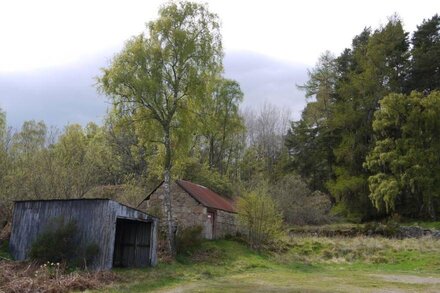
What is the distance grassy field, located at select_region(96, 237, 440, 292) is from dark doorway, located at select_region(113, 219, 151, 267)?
3.84 ft

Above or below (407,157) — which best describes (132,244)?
below

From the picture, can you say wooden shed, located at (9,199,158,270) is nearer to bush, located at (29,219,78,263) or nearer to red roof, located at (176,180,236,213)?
bush, located at (29,219,78,263)

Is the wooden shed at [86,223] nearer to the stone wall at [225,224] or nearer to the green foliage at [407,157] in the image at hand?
the stone wall at [225,224]

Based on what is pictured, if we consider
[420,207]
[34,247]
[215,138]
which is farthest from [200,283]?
[215,138]

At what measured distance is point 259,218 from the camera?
27.6m

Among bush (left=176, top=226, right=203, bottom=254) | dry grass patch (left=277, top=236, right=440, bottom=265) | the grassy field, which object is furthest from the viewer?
dry grass patch (left=277, top=236, right=440, bottom=265)

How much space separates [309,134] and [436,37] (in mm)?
15933

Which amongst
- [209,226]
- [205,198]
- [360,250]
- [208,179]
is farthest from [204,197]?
[360,250]

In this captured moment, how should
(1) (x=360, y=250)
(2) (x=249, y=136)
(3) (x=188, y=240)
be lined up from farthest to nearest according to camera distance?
(2) (x=249, y=136)
(1) (x=360, y=250)
(3) (x=188, y=240)

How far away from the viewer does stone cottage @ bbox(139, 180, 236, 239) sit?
28.1 meters

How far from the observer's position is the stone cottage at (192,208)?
92.1 ft

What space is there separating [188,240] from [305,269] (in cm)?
616

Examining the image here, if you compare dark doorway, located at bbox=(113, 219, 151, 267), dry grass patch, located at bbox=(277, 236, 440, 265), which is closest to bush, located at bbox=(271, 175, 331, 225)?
dry grass patch, located at bbox=(277, 236, 440, 265)

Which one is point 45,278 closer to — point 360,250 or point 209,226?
point 209,226
